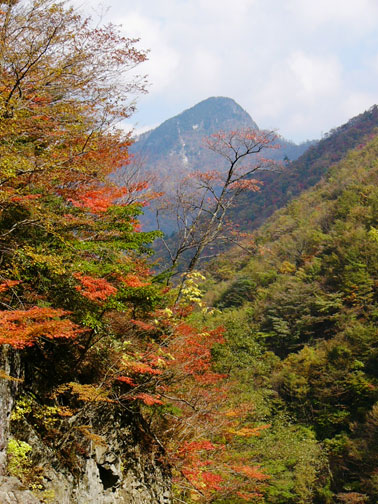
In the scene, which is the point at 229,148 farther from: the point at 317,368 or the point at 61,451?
the point at 317,368

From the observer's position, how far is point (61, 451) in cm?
593

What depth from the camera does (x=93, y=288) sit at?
20.0 ft

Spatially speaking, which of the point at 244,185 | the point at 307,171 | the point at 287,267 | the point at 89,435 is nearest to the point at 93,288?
the point at 89,435

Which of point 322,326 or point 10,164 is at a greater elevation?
point 10,164

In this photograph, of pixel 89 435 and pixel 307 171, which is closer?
pixel 89 435

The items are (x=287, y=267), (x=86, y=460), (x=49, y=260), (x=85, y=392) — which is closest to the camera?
(x=49, y=260)

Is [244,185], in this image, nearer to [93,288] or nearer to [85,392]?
[93,288]

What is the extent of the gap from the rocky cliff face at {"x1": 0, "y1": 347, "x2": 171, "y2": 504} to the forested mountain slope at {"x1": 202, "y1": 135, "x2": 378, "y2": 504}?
6.53 meters

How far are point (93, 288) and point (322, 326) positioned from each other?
82.7 feet

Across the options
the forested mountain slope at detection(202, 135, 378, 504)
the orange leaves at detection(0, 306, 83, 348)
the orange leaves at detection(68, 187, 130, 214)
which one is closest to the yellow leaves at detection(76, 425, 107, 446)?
the orange leaves at detection(0, 306, 83, 348)

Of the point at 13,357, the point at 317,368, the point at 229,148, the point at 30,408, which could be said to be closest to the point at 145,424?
the point at 30,408

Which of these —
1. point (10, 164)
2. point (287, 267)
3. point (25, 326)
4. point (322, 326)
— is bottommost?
point (322, 326)

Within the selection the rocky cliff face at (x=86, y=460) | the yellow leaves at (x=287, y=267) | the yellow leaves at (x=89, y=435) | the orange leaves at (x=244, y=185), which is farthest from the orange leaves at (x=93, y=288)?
the yellow leaves at (x=287, y=267)

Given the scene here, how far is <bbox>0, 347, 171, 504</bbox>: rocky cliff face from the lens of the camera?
488 cm
